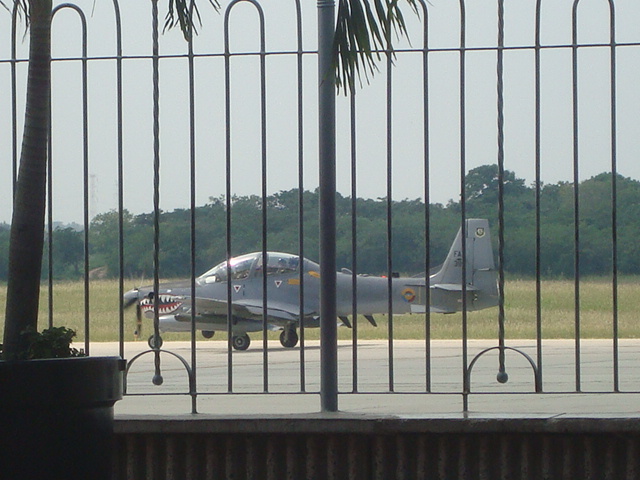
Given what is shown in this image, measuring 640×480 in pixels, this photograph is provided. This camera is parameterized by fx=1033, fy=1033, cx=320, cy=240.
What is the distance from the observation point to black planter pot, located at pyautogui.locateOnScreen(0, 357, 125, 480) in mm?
3922

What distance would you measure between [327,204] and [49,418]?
1881 mm

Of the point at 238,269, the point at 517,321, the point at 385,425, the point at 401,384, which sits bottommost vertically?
the point at 517,321

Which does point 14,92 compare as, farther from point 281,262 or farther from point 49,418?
point 281,262

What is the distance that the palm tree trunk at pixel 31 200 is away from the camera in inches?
173

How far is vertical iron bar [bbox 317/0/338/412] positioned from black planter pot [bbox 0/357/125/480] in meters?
1.47

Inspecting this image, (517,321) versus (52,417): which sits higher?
(52,417)

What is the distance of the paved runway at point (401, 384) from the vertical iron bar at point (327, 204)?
8.2 inches

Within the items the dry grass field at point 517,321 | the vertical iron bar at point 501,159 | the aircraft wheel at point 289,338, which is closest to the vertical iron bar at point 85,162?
the vertical iron bar at point 501,159

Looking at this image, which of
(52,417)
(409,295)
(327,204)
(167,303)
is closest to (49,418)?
(52,417)

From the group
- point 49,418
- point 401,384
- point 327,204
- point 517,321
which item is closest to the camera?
point 49,418

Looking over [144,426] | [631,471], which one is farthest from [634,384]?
[144,426]

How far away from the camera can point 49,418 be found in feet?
13.0

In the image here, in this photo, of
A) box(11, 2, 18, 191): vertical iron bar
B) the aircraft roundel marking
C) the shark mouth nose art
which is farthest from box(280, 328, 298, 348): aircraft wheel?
box(11, 2, 18, 191): vertical iron bar

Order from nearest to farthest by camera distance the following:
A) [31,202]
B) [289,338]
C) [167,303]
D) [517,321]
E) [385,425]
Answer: [31,202] < [385,425] < [289,338] < [167,303] < [517,321]
